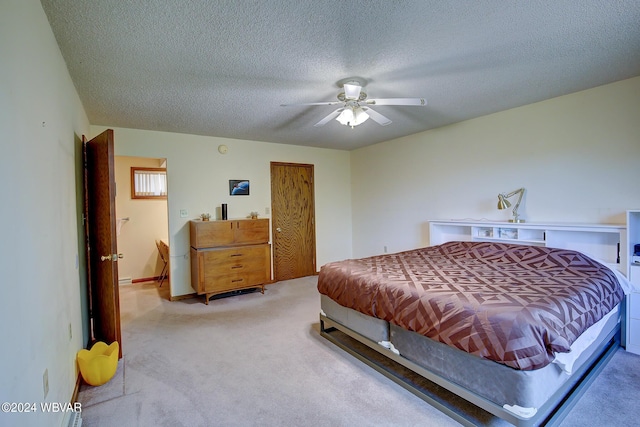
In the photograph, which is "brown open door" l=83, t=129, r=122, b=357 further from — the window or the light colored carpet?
the window

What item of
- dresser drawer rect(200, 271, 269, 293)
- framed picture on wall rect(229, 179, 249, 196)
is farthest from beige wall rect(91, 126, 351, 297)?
dresser drawer rect(200, 271, 269, 293)

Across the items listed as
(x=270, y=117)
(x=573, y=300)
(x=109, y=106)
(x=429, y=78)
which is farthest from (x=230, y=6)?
(x=573, y=300)

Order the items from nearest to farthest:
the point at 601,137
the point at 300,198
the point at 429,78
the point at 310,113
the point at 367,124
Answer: the point at 429,78 < the point at 601,137 < the point at 310,113 < the point at 367,124 < the point at 300,198

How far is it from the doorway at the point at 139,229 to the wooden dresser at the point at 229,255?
1.37m

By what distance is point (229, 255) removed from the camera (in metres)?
4.47

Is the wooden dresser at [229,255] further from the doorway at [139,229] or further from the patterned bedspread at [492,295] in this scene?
the patterned bedspread at [492,295]

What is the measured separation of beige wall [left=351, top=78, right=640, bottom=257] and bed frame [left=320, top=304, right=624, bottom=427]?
46.2 inches

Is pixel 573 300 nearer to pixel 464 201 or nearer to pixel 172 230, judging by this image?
pixel 464 201

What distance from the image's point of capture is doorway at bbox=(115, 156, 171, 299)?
5461 mm

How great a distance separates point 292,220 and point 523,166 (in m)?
3.60

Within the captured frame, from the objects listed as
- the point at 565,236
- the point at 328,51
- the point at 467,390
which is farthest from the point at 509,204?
the point at 328,51

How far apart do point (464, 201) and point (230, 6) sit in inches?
148

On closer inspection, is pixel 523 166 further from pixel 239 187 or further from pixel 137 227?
pixel 137 227

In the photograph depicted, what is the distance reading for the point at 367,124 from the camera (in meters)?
4.29
